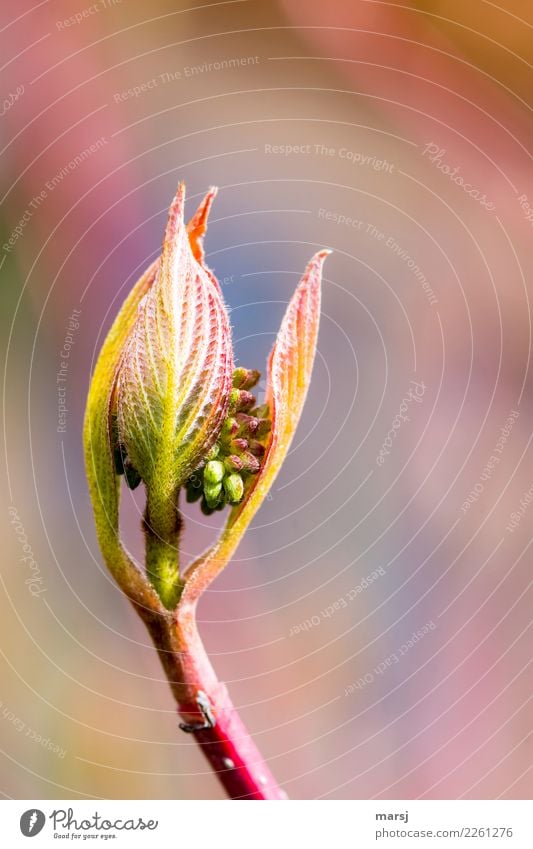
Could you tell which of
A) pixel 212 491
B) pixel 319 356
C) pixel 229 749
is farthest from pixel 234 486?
pixel 319 356

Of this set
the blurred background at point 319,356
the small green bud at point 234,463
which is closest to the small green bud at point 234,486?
the small green bud at point 234,463

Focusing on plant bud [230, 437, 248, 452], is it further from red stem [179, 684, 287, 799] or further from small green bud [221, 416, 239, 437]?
red stem [179, 684, 287, 799]

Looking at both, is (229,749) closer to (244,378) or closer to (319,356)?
(244,378)

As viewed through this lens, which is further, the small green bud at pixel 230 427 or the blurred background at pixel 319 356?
the blurred background at pixel 319 356

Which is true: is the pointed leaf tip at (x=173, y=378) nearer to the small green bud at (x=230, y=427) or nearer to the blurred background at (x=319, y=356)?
the small green bud at (x=230, y=427)

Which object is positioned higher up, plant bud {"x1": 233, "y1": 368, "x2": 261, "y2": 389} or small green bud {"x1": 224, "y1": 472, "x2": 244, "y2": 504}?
plant bud {"x1": 233, "y1": 368, "x2": 261, "y2": 389}

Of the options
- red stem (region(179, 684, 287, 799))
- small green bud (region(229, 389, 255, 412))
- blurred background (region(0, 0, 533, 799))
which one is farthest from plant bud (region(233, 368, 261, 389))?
blurred background (region(0, 0, 533, 799))
